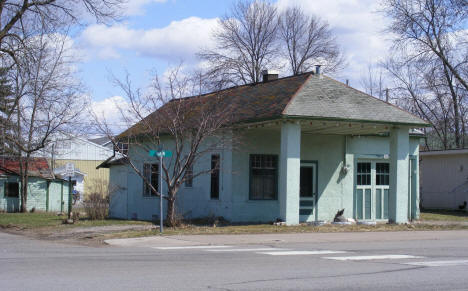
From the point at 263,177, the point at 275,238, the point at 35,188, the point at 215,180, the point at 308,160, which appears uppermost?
the point at 308,160

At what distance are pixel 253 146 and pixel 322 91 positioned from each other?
3066 mm

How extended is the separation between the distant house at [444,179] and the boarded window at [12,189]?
23.8 metres

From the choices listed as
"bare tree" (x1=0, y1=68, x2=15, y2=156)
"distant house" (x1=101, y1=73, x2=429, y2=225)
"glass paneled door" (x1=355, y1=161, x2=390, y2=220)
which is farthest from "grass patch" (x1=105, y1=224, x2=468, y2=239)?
"bare tree" (x1=0, y1=68, x2=15, y2=156)

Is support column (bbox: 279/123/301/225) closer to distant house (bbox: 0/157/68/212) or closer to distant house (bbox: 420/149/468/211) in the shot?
distant house (bbox: 420/149/468/211)

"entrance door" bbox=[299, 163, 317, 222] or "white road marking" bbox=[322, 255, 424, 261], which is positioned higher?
"entrance door" bbox=[299, 163, 317, 222]

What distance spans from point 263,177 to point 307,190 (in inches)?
74.8

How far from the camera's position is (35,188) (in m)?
37.2

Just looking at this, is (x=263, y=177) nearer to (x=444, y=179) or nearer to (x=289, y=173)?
(x=289, y=173)

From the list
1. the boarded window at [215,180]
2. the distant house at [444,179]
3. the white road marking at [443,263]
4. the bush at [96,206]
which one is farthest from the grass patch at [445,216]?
the white road marking at [443,263]

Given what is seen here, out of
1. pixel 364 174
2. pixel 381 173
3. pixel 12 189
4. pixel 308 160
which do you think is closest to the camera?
pixel 308 160

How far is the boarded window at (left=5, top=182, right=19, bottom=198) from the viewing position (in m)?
36.0

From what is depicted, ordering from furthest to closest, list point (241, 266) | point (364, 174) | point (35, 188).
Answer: point (35, 188) < point (364, 174) < point (241, 266)

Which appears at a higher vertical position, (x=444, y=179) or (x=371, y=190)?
(x=444, y=179)

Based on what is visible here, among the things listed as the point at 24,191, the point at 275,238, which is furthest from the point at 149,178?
the point at 24,191
